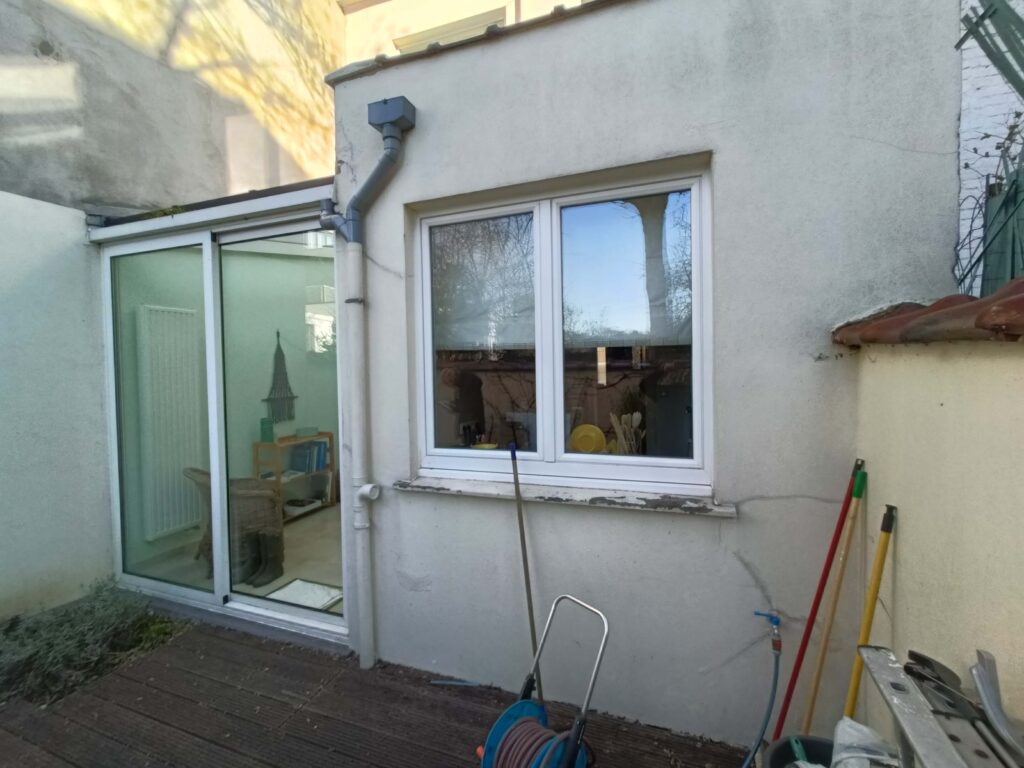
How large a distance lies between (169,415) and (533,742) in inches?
149

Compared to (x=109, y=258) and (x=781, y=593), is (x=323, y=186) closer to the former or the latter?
(x=109, y=258)

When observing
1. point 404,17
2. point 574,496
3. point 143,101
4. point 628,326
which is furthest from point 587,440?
point 404,17

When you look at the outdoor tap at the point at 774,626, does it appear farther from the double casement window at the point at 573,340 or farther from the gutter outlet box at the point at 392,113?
the gutter outlet box at the point at 392,113

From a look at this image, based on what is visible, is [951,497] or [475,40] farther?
[475,40]

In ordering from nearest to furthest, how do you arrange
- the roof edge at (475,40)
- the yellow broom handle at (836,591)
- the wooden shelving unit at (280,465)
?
the yellow broom handle at (836,591) → the roof edge at (475,40) → the wooden shelving unit at (280,465)

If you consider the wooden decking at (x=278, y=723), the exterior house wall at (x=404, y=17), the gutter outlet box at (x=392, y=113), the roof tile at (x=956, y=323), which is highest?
the exterior house wall at (x=404, y=17)

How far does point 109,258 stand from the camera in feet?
12.9

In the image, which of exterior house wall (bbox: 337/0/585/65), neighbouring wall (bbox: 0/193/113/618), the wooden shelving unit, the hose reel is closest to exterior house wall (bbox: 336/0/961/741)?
the hose reel

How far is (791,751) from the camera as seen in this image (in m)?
1.63

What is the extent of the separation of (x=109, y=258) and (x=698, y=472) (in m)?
4.73

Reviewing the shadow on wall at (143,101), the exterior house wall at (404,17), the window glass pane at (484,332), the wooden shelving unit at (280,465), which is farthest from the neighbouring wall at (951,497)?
the exterior house wall at (404,17)

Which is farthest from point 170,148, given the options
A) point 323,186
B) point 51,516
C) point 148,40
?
point 51,516

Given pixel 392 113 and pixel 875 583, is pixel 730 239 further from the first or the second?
pixel 392 113

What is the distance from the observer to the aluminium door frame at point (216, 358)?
3178mm
